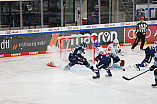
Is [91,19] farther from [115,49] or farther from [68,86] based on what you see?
[68,86]

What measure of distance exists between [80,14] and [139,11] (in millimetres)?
2698

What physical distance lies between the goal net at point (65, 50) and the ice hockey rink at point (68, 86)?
272 millimetres

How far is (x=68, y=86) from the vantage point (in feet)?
29.5

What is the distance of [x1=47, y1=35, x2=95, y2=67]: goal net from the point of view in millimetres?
11148

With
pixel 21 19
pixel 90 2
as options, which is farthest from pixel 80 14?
pixel 21 19

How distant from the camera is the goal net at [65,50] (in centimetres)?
1115

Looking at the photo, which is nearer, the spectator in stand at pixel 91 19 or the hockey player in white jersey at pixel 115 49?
the hockey player in white jersey at pixel 115 49

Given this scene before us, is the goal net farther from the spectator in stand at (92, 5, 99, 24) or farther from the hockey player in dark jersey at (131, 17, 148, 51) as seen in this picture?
the spectator in stand at (92, 5, 99, 24)

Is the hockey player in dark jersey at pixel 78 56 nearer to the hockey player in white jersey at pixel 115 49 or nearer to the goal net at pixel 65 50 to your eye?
the goal net at pixel 65 50

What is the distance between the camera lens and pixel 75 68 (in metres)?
11.0

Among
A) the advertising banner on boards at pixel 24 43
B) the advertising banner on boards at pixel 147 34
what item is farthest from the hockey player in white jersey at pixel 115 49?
the advertising banner on boards at pixel 147 34

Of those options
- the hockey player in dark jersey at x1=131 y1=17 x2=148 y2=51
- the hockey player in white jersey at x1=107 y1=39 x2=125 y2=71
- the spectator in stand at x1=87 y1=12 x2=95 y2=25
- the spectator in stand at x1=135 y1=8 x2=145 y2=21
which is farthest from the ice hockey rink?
the spectator in stand at x1=135 y1=8 x2=145 y2=21

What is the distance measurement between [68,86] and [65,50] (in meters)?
2.35

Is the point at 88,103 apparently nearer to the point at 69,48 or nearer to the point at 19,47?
the point at 69,48
